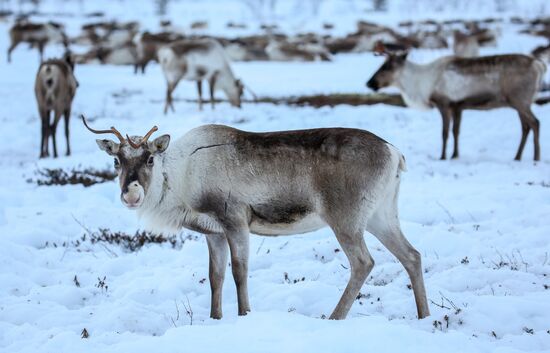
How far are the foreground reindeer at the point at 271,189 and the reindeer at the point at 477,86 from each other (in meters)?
6.21

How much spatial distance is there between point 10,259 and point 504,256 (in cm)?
434

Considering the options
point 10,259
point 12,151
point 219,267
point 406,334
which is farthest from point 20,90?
point 406,334

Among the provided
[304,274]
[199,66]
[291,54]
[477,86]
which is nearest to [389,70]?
[477,86]

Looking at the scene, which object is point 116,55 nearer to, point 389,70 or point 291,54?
point 291,54

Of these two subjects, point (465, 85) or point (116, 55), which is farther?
point (116, 55)

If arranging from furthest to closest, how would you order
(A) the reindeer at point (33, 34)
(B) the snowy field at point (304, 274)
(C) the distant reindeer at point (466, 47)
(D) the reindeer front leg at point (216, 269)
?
(A) the reindeer at point (33, 34), (C) the distant reindeer at point (466, 47), (D) the reindeer front leg at point (216, 269), (B) the snowy field at point (304, 274)

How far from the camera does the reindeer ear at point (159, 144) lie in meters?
4.68

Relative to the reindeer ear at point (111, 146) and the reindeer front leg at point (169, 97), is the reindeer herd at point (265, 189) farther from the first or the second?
the reindeer front leg at point (169, 97)

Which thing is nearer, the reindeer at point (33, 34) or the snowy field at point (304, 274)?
the snowy field at point (304, 274)

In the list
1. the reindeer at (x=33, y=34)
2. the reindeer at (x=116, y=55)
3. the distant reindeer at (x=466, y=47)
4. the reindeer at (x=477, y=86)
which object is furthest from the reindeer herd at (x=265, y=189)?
the reindeer at (x=116, y=55)

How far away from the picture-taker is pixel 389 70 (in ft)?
37.6

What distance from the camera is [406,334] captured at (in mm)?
3664

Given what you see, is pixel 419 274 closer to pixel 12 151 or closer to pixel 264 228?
pixel 264 228

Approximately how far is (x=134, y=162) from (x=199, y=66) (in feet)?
35.3
